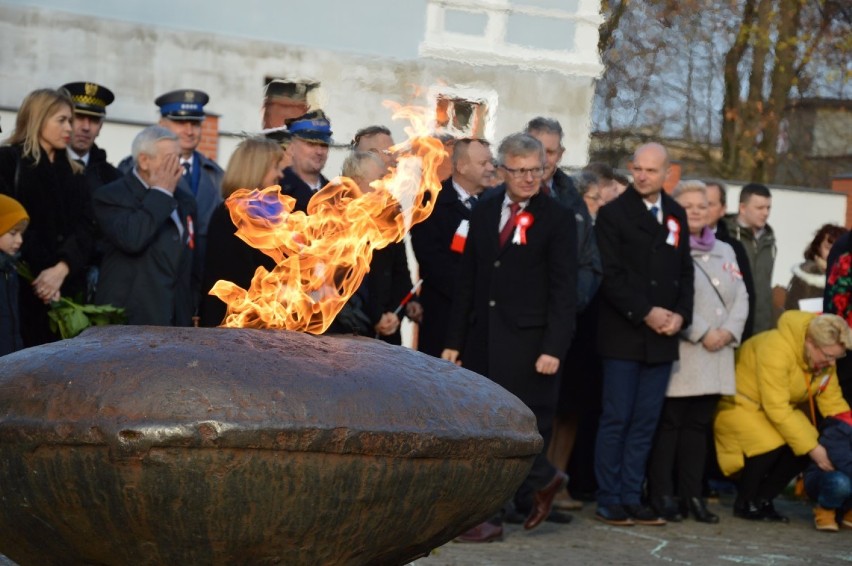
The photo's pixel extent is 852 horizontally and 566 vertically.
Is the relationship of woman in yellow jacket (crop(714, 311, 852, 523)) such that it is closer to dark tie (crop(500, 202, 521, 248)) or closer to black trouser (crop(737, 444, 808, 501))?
black trouser (crop(737, 444, 808, 501))

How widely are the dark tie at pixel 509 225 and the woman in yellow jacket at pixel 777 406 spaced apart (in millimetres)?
2009

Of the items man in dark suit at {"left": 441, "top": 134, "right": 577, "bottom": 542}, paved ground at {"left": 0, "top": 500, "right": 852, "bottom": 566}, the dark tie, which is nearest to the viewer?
paved ground at {"left": 0, "top": 500, "right": 852, "bottom": 566}

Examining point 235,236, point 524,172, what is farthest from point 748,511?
point 235,236

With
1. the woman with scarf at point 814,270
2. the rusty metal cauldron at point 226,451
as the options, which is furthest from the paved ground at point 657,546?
the rusty metal cauldron at point 226,451

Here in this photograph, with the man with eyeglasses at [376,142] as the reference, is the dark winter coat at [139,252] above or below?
below

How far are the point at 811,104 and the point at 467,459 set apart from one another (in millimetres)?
25258

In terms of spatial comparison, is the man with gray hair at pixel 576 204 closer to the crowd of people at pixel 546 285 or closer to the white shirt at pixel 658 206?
the crowd of people at pixel 546 285

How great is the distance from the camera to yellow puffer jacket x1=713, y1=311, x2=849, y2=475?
8.14m

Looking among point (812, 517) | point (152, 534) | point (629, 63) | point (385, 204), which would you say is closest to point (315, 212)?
point (385, 204)

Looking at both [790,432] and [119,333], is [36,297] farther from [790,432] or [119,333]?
[790,432]

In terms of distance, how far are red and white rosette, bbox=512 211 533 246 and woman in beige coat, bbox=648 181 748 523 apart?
1.48 m

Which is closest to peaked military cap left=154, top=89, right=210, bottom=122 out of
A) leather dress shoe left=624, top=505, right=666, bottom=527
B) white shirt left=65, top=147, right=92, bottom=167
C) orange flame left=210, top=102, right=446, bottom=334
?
white shirt left=65, top=147, right=92, bottom=167

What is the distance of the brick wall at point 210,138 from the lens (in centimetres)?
1603

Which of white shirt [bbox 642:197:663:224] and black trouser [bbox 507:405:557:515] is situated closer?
black trouser [bbox 507:405:557:515]
